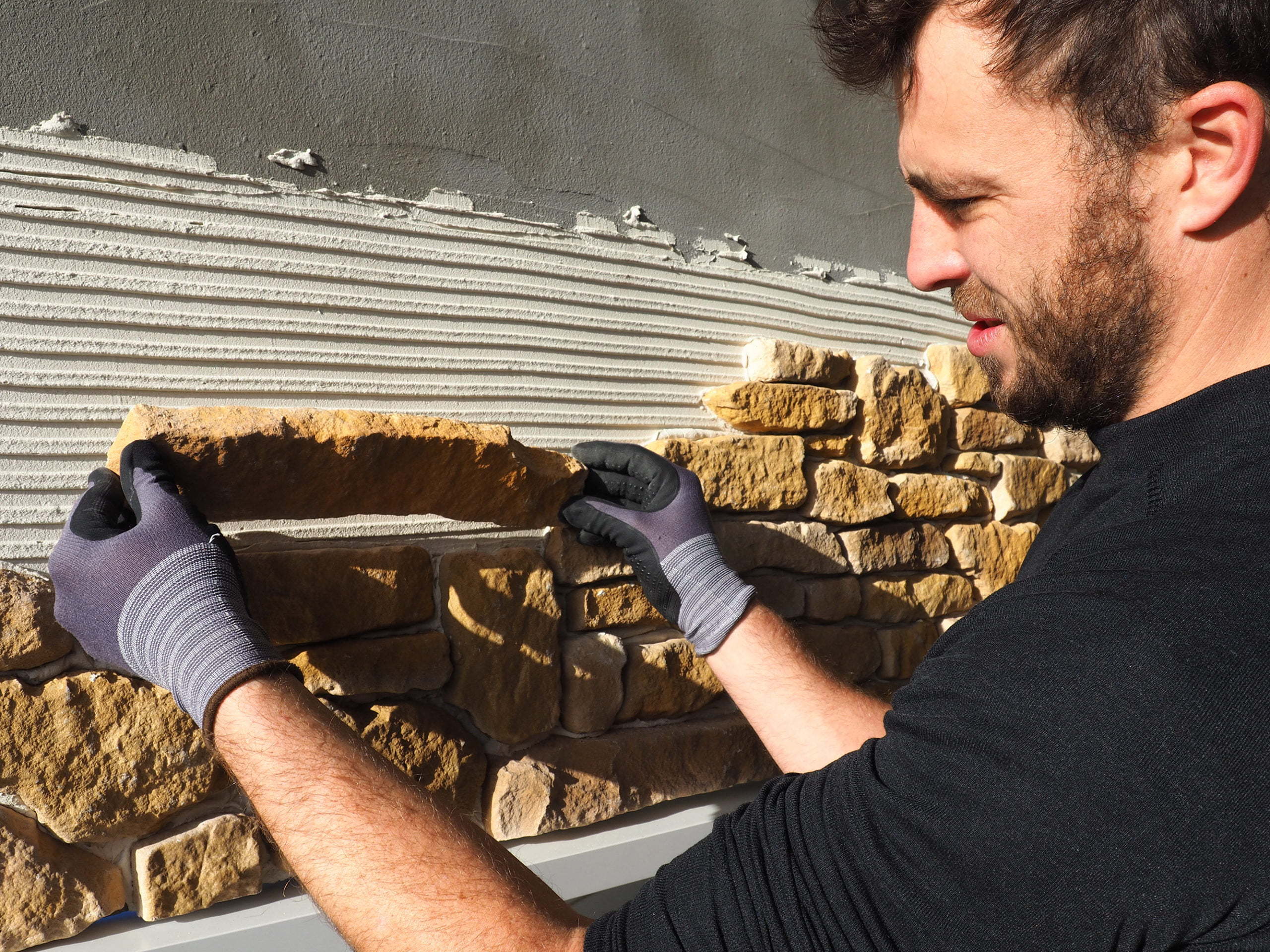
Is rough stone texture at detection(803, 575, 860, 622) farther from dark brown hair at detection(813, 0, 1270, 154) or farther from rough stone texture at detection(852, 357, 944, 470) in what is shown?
dark brown hair at detection(813, 0, 1270, 154)

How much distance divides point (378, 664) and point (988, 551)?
169 cm

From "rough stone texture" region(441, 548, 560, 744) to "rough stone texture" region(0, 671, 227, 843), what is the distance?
1.44ft

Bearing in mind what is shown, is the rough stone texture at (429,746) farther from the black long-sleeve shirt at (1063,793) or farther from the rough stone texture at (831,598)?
the rough stone texture at (831,598)

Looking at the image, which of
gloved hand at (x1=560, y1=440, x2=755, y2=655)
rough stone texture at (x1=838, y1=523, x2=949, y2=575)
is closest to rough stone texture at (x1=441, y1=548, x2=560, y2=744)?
gloved hand at (x1=560, y1=440, x2=755, y2=655)

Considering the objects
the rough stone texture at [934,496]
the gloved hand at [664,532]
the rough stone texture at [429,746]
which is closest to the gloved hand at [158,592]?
the rough stone texture at [429,746]

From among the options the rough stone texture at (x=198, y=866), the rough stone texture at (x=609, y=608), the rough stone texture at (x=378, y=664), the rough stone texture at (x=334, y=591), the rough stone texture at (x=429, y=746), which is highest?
the rough stone texture at (x=334, y=591)

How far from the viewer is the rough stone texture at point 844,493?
2121 millimetres

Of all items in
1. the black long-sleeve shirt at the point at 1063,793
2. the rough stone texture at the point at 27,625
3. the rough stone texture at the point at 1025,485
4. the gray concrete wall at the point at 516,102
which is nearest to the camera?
the black long-sleeve shirt at the point at 1063,793

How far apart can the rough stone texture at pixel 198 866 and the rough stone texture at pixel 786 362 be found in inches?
53.2

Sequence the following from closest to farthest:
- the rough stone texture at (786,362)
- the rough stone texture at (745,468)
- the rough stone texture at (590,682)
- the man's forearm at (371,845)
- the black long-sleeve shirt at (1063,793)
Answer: the black long-sleeve shirt at (1063,793) < the man's forearm at (371,845) < the rough stone texture at (590,682) < the rough stone texture at (745,468) < the rough stone texture at (786,362)

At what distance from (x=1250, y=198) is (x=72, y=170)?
1.64m

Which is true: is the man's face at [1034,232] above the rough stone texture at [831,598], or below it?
above

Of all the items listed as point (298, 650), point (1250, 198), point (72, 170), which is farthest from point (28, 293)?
point (1250, 198)

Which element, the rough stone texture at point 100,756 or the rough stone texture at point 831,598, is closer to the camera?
the rough stone texture at point 100,756
